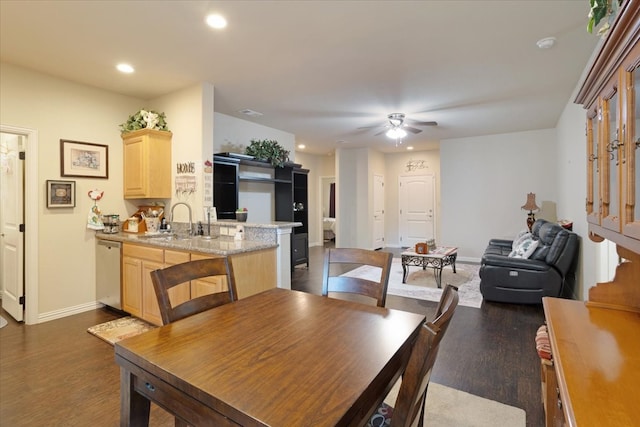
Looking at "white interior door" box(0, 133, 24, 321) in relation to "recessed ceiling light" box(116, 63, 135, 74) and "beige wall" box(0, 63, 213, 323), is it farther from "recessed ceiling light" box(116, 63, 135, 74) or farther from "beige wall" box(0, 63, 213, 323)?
"recessed ceiling light" box(116, 63, 135, 74)

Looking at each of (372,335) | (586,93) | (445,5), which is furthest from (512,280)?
(372,335)

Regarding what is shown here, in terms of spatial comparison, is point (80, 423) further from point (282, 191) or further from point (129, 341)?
point (282, 191)

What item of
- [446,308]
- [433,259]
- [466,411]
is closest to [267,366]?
[446,308]

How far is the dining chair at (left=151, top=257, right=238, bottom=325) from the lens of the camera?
1402 millimetres

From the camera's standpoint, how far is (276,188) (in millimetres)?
6168

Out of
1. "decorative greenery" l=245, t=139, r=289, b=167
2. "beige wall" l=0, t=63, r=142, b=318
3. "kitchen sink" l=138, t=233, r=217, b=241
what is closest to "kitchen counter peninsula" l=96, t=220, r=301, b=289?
"kitchen sink" l=138, t=233, r=217, b=241

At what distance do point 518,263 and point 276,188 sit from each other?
4162 millimetres

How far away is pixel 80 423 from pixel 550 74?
517cm

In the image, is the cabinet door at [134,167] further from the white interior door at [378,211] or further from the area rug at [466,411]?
the white interior door at [378,211]

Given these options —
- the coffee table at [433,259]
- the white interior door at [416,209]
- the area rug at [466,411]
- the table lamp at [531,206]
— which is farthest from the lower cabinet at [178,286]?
the white interior door at [416,209]

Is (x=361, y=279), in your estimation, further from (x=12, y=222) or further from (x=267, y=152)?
(x=12, y=222)

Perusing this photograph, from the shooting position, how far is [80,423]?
1.86 m

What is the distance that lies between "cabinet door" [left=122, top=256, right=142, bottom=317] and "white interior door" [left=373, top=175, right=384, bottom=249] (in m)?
5.93

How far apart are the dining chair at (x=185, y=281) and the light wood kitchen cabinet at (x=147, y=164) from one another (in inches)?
105
